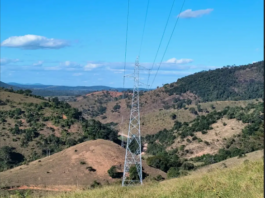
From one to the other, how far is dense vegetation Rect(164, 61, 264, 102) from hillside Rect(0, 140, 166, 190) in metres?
94.7

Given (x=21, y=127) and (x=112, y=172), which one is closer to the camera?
Answer: (x=112, y=172)

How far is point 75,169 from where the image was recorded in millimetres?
50812

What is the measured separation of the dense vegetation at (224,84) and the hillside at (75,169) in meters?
94.7

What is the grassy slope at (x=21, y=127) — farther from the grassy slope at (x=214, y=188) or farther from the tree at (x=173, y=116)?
the grassy slope at (x=214, y=188)

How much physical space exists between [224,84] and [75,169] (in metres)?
122

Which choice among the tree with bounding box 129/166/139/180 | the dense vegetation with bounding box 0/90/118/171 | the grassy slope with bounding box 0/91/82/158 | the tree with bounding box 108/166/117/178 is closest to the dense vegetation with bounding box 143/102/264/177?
the dense vegetation with bounding box 0/90/118/171

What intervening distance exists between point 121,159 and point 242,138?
32215 millimetres

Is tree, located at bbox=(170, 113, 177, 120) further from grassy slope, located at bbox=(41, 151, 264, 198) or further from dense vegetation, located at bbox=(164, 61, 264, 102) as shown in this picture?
grassy slope, located at bbox=(41, 151, 264, 198)

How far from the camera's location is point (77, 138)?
8288 cm

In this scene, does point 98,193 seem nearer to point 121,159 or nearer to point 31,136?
point 121,159

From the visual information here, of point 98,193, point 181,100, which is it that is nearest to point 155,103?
point 181,100

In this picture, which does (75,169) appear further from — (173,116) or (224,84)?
(224,84)

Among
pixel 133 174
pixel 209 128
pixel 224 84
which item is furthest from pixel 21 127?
pixel 224 84

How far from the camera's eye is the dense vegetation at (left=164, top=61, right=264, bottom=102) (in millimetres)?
148837
